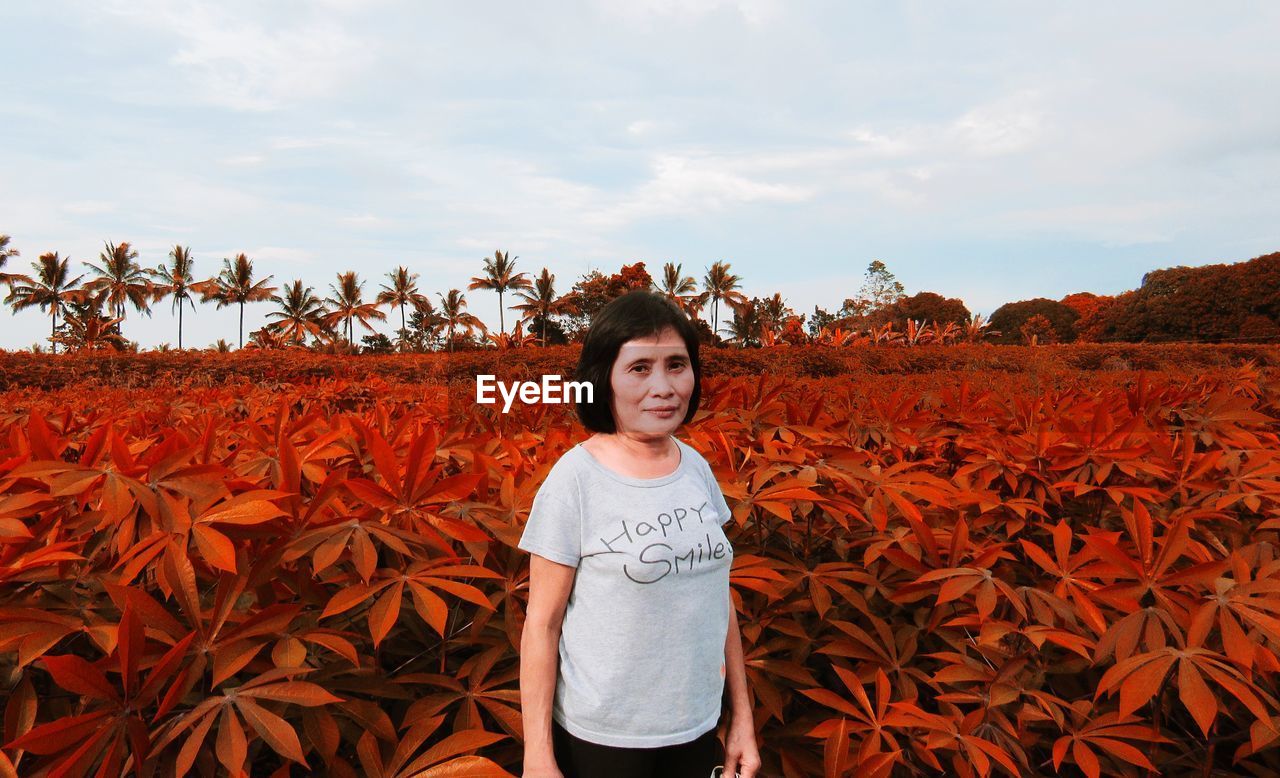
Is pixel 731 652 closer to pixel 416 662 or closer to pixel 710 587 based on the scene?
pixel 710 587

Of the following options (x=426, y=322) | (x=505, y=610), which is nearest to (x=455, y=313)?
(x=426, y=322)

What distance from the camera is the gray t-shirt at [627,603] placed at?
1179 millimetres

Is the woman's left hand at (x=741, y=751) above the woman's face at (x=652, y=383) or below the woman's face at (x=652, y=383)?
below

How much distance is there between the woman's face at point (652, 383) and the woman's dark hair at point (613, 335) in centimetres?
1

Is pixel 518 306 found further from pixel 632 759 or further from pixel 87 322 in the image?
pixel 632 759

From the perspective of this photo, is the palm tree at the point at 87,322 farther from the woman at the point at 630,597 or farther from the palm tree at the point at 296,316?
the woman at the point at 630,597

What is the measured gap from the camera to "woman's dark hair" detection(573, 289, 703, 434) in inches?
49.8

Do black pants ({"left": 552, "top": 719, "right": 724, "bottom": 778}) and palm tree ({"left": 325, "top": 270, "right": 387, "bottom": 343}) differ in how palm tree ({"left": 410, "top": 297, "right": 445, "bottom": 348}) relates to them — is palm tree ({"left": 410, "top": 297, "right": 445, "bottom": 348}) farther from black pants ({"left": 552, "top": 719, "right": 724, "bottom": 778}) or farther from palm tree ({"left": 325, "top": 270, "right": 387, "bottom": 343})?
black pants ({"left": 552, "top": 719, "right": 724, "bottom": 778})

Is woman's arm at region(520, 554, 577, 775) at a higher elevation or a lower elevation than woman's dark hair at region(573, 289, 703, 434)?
lower

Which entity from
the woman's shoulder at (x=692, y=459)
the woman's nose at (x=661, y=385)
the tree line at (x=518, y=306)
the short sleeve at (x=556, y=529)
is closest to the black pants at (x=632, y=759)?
the short sleeve at (x=556, y=529)

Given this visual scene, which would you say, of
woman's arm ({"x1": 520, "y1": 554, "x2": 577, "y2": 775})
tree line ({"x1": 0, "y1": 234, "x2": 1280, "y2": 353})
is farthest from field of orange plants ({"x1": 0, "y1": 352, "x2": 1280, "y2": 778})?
tree line ({"x1": 0, "y1": 234, "x2": 1280, "y2": 353})

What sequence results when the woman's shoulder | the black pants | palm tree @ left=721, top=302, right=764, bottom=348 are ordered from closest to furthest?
the black pants → the woman's shoulder → palm tree @ left=721, top=302, right=764, bottom=348

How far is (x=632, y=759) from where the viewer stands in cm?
120

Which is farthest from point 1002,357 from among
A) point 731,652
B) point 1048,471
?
point 731,652
